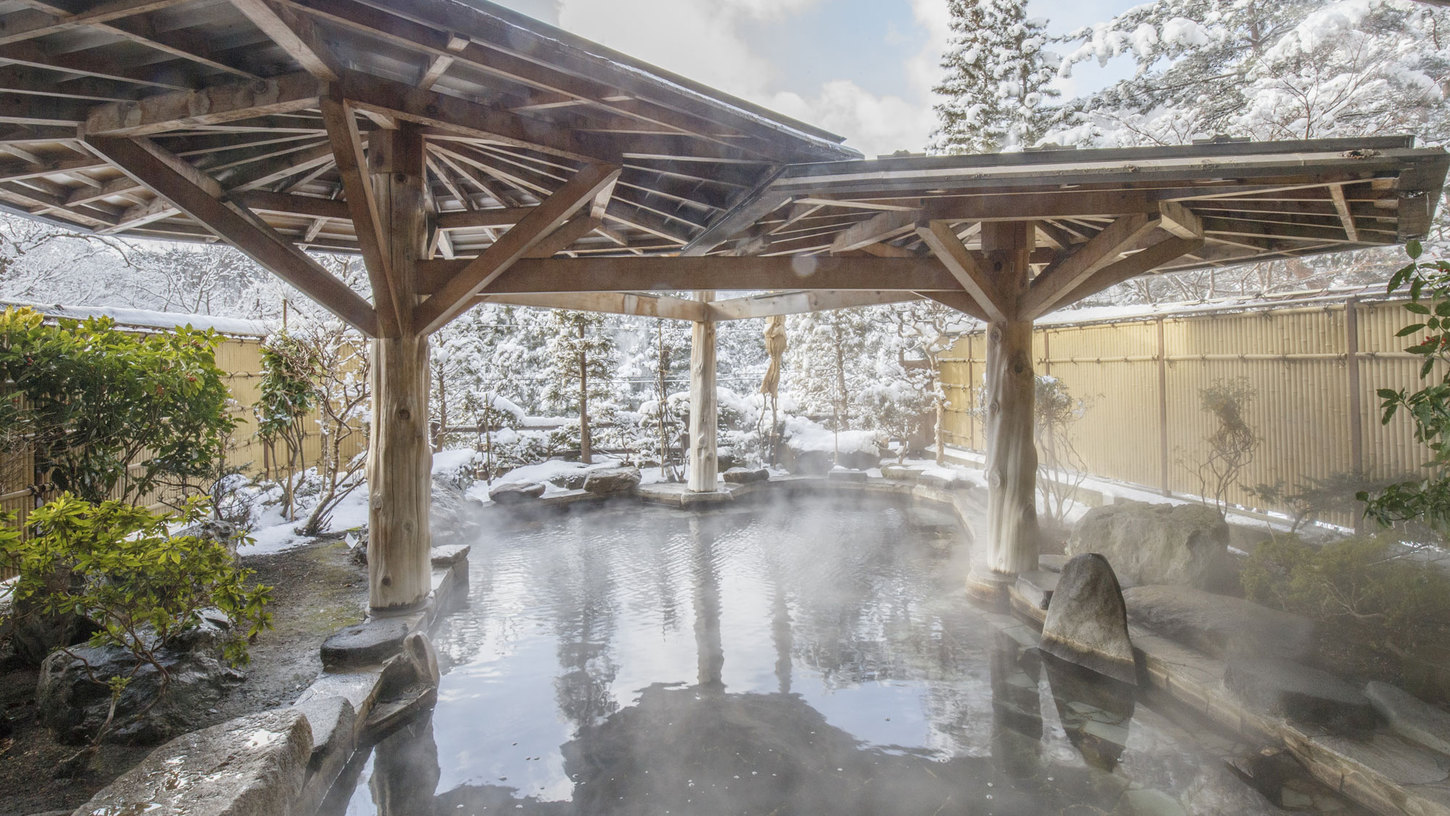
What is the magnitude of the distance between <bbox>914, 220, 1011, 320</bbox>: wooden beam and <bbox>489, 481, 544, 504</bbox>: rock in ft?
21.9

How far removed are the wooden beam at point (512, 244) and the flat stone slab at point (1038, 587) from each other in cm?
390

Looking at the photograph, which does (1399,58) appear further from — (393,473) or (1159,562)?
(393,473)

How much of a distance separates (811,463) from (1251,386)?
7115 millimetres

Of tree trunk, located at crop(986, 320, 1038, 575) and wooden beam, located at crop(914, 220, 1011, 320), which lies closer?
wooden beam, located at crop(914, 220, 1011, 320)

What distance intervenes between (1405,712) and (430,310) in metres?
5.29

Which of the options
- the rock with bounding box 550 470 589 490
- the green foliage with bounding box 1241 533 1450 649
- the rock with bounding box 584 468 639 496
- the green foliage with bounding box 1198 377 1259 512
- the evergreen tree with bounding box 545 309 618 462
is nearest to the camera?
the green foliage with bounding box 1241 533 1450 649

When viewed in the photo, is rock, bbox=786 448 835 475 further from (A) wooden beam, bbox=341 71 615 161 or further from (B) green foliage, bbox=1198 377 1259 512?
(A) wooden beam, bbox=341 71 615 161

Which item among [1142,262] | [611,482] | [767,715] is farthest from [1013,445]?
[611,482]

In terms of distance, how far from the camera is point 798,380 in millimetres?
14508

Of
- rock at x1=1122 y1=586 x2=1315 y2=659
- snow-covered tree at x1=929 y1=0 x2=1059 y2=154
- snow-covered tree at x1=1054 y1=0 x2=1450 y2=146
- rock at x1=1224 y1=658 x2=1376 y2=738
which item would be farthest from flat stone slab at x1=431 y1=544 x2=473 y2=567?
snow-covered tree at x1=929 y1=0 x2=1059 y2=154

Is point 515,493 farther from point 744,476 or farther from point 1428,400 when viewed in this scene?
point 1428,400

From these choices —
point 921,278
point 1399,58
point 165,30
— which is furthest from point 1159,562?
point 1399,58

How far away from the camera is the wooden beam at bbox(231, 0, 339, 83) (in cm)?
249

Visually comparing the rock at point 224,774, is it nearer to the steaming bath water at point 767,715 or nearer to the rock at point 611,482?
the steaming bath water at point 767,715
